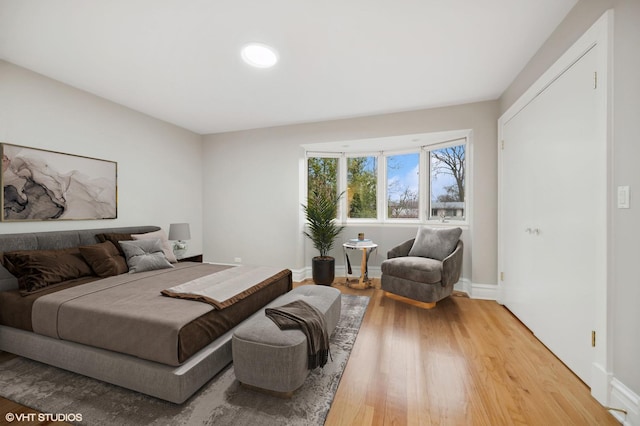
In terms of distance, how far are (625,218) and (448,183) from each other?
2.71m

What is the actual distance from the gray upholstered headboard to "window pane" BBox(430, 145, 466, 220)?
4673 mm

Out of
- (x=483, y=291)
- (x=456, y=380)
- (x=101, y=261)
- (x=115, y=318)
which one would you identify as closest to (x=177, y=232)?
(x=101, y=261)

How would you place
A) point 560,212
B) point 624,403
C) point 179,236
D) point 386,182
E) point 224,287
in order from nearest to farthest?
point 624,403
point 560,212
point 224,287
point 179,236
point 386,182

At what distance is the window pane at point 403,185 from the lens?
4.41 m

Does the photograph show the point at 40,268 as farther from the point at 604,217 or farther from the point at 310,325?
the point at 604,217

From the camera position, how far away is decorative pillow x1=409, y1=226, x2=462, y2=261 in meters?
3.40

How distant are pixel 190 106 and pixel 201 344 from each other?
10.4ft

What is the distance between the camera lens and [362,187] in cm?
469

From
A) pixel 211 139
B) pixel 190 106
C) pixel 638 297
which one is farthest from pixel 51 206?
pixel 638 297

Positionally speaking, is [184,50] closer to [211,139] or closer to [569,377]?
[211,139]

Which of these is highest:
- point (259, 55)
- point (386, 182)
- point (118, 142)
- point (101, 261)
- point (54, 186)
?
point (259, 55)

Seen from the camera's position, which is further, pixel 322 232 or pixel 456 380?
pixel 322 232

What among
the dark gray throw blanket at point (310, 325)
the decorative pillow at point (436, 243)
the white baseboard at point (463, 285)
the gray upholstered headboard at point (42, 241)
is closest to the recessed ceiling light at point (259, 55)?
the dark gray throw blanket at point (310, 325)

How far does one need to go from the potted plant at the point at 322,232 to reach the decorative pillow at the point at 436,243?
1246 millimetres
